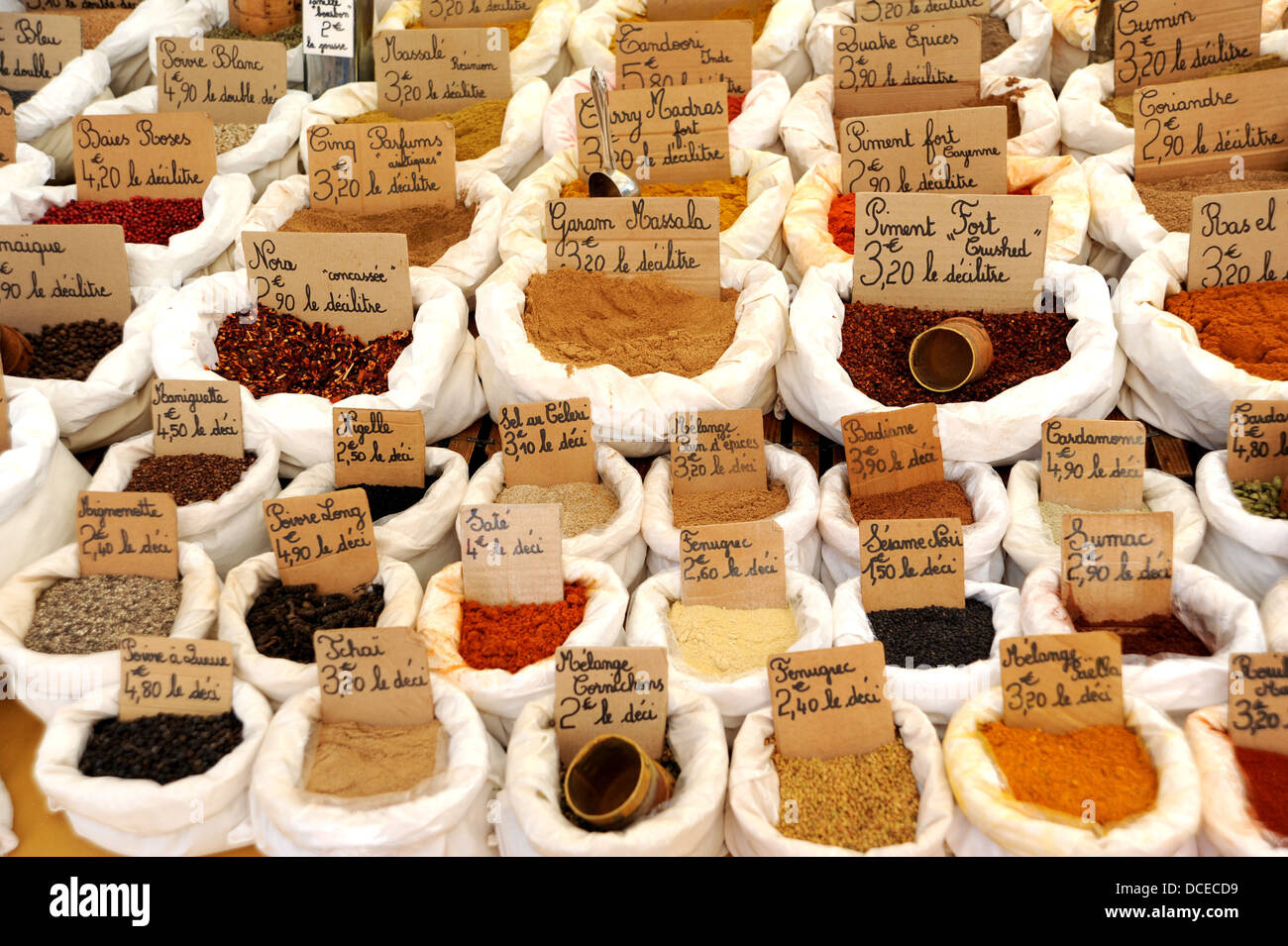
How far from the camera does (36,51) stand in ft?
9.74

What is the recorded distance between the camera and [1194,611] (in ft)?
5.28

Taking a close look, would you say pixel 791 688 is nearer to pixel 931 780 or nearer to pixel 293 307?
pixel 931 780

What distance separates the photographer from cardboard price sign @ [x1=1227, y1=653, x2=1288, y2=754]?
1.39m

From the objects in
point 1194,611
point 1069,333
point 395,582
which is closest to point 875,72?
point 1069,333

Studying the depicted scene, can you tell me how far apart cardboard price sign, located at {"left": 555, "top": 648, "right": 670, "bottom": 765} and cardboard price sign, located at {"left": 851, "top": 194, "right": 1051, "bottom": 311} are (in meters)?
1.10

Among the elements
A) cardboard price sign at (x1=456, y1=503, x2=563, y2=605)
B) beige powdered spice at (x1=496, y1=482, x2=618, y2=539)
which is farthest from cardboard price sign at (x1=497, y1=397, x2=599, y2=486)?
cardboard price sign at (x1=456, y1=503, x2=563, y2=605)

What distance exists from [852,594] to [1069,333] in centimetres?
76

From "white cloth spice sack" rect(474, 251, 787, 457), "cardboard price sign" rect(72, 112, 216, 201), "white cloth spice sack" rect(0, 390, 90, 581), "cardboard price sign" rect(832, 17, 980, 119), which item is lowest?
"white cloth spice sack" rect(0, 390, 90, 581)

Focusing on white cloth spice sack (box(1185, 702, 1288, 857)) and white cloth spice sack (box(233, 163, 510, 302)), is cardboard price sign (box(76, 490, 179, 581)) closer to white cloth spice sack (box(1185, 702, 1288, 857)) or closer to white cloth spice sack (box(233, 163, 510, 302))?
white cloth spice sack (box(233, 163, 510, 302))

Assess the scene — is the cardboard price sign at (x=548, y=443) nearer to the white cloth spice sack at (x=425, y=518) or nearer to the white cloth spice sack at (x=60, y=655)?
the white cloth spice sack at (x=425, y=518)

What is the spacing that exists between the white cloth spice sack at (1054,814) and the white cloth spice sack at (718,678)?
0.86 feet

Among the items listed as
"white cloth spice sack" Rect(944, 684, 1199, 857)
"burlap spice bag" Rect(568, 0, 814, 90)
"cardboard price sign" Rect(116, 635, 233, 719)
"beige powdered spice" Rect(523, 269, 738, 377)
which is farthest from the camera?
"burlap spice bag" Rect(568, 0, 814, 90)

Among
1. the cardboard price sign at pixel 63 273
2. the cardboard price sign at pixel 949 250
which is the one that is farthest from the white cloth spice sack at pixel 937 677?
the cardboard price sign at pixel 63 273

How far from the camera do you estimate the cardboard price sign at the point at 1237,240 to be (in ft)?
6.77
